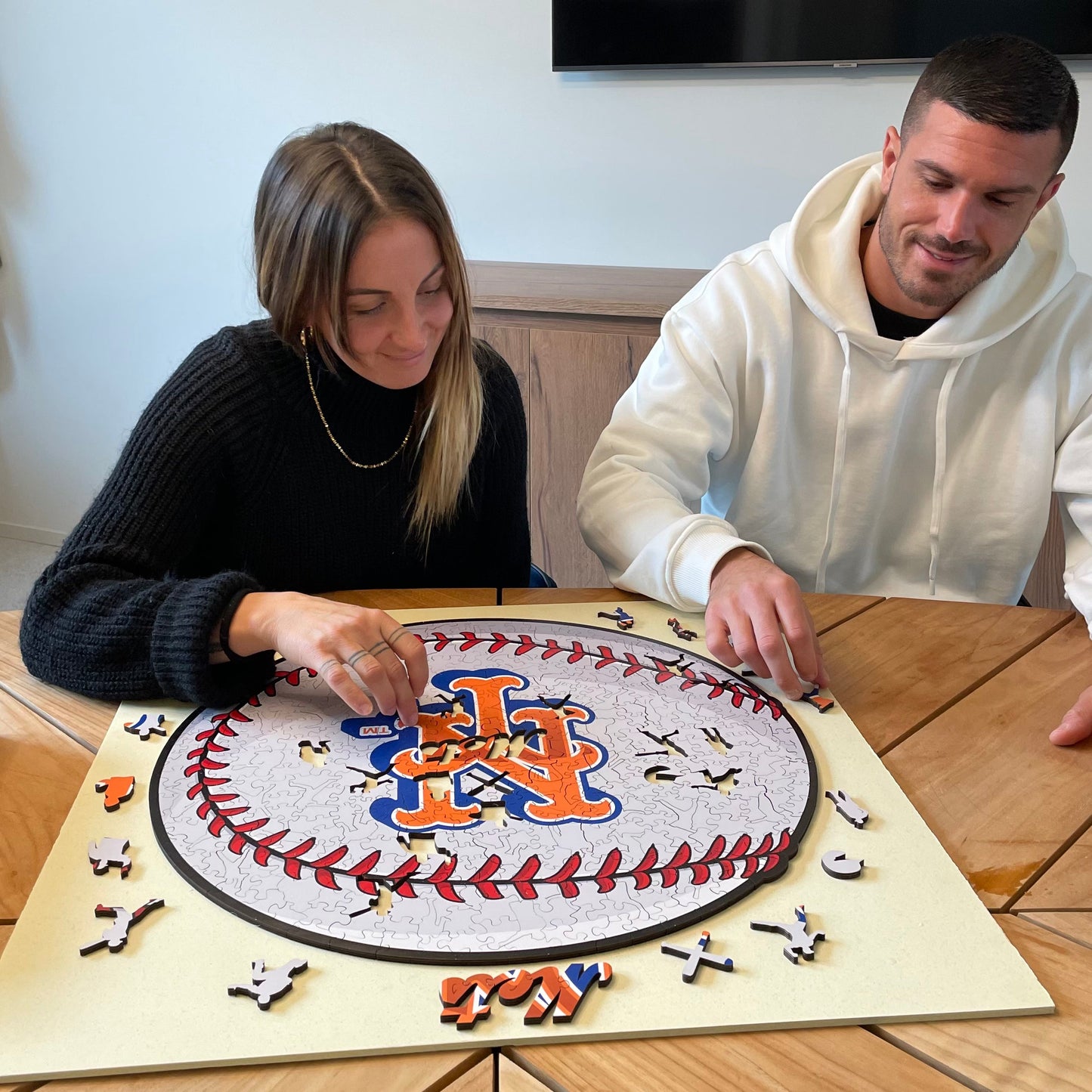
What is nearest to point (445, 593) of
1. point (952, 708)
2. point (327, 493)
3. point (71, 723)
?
point (327, 493)

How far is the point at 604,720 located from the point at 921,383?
803mm

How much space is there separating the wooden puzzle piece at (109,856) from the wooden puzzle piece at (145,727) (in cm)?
16

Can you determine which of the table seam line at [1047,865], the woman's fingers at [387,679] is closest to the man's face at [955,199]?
the table seam line at [1047,865]

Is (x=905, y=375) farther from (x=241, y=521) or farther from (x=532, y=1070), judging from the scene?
(x=532, y=1070)

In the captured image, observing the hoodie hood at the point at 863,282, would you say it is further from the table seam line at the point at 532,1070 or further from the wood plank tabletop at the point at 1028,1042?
the table seam line at the point at 532,1070

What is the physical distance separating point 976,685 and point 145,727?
76cm

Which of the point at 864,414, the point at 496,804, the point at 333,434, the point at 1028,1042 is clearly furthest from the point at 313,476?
the point at 1028,1042

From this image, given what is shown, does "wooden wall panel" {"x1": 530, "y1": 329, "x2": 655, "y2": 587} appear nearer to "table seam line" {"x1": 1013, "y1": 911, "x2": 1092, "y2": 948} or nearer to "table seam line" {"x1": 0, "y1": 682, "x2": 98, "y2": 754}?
"table seam line" {"x1": 0, "y1": 682, "x2": 98, "y2": 754}

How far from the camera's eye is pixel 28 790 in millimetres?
814

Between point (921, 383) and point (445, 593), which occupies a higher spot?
point (921, 383)

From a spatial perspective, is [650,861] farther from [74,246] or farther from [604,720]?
[74,246]

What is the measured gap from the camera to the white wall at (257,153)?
2475mm

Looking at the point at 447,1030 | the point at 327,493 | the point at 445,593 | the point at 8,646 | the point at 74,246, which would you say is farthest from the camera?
the point at 74,246

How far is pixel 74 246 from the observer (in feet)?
10.5
